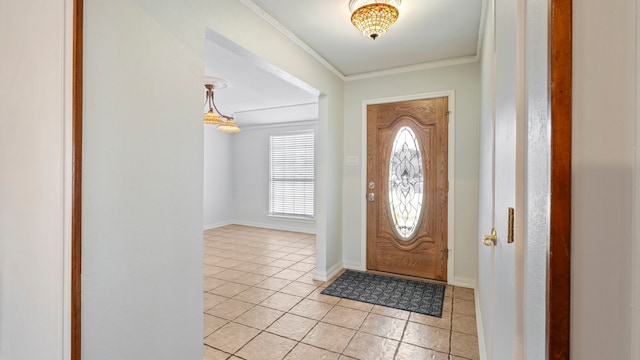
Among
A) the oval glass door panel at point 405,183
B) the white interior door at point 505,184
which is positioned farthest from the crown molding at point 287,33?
the white interior door at point 505,184

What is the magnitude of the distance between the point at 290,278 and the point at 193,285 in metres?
1.90

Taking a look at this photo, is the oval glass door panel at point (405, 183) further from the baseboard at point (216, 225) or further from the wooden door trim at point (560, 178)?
the baseboard at point (216, 225)

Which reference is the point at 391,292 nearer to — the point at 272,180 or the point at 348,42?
the point at 348,42

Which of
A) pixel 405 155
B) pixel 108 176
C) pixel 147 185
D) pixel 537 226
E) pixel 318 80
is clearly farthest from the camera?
pixel 405 155

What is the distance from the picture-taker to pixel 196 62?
61.7 inches

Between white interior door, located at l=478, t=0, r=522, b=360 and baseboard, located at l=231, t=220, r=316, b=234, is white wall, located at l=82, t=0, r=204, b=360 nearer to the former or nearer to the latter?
white interior door, located at l=478, t=0, r=522, b=360

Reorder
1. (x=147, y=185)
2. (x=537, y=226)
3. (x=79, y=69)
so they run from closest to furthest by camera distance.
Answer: (x=537, y=226) → (x=79, y=69) → (x=147, y=185)

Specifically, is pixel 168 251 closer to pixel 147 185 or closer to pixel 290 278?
pixel 147 185

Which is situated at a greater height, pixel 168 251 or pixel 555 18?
pixel 555 18

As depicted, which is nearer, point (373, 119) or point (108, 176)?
point (108, 176)

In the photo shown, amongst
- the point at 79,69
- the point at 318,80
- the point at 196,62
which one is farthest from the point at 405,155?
the point at 79,69
